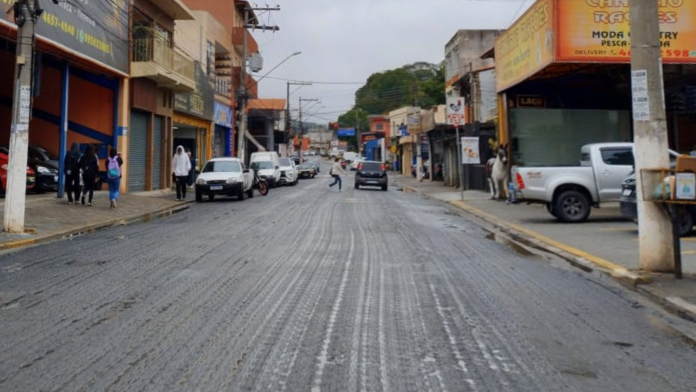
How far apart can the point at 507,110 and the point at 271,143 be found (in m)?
44.5

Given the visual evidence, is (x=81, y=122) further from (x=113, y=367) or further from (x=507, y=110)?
(x=113, y=367)

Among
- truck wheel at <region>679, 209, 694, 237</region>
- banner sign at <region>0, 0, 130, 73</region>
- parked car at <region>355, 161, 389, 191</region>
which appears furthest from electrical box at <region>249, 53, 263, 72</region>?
truck wheel at <region>679, 209, 694, 237</region>

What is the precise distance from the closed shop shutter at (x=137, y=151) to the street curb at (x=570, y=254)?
14446mm

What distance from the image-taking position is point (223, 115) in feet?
126

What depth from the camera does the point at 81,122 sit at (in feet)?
74.3

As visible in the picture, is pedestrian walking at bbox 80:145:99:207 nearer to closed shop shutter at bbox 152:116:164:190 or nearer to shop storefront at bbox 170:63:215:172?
closed shop shutter at bbox 152:116:164:190

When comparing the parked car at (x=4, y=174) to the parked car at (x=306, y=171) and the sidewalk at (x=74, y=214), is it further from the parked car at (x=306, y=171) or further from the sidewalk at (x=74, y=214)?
the parked car at (x=306, y=171)

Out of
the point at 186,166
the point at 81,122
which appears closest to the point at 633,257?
the point at 186,166

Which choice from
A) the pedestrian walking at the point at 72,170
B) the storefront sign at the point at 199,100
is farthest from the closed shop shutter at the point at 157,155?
the pedestrian walking at the point at 72,170

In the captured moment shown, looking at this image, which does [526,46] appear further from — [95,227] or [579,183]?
[95,227]

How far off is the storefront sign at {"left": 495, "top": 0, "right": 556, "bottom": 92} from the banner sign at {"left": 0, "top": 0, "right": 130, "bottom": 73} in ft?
43.7

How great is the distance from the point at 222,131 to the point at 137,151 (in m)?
15.9

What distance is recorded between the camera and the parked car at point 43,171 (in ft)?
63.0

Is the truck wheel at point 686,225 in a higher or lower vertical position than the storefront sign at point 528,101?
lower
